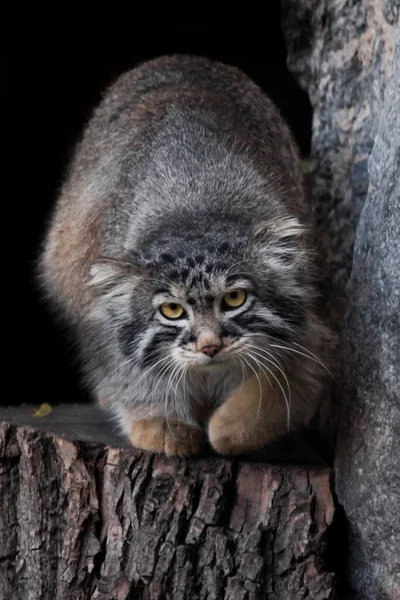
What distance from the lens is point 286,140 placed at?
202 inches

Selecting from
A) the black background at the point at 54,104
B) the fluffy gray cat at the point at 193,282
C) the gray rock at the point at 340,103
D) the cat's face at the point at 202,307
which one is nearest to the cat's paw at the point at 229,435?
the fluffy gray cat at the point at 193,282

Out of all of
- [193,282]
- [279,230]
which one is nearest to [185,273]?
[193,282]

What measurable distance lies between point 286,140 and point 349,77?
1.59ft

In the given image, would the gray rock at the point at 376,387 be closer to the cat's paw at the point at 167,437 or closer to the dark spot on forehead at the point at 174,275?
the cat's paw at the point at 167,437

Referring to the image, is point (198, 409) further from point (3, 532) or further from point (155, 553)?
point (3, 532)

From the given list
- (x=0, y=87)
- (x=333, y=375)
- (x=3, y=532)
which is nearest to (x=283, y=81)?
(x=0, y=87)

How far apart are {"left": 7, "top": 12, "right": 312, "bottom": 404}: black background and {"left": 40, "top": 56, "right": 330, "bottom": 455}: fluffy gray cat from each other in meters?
2.24

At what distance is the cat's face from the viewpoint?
349 cm

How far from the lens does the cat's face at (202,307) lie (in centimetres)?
349

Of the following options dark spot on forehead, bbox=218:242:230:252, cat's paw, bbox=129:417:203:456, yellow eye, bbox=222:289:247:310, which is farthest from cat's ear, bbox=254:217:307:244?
cat's paw, bbox=129:417:203:456

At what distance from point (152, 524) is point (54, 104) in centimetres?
422

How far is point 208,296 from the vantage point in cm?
348

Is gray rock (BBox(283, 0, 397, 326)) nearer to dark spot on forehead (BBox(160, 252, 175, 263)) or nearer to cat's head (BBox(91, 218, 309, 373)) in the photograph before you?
cat's head (BBox(91, 218, 309, 373))

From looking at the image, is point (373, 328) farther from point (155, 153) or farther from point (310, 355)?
point (155, 153)
